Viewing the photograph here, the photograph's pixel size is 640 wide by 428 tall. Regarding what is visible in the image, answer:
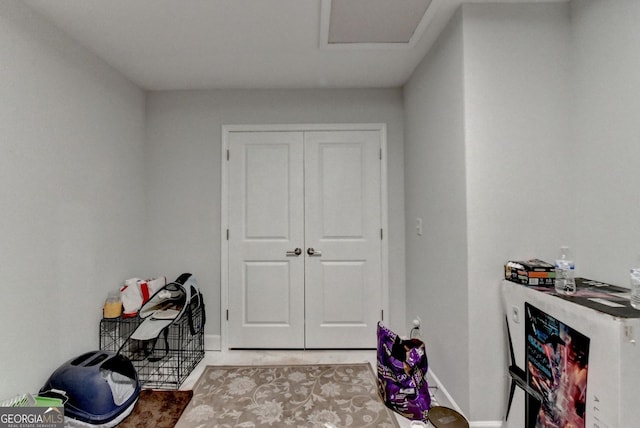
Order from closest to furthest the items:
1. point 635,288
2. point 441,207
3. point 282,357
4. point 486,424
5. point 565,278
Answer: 1. point 635,288
2. point 565,278
3. point 486,424
4. point 441,207
5. point 282,357

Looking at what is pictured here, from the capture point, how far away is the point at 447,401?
6.80 feet

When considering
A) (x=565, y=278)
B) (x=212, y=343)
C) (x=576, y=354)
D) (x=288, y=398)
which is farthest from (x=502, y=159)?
(x=212, y=343)

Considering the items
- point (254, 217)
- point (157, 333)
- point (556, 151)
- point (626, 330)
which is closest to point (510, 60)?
point (556, 151)

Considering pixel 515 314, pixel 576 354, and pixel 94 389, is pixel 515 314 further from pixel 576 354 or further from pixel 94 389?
pixel 94 389

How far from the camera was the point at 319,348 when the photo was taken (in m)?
3.06

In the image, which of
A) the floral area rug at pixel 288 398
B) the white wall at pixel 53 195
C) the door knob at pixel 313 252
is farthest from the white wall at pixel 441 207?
the white wall at pixel 53 195

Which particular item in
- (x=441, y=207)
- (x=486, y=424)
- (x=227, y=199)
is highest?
(x=227, y=199)

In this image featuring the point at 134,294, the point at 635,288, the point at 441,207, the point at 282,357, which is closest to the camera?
the point at 635,288

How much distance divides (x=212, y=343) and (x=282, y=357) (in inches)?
27.8

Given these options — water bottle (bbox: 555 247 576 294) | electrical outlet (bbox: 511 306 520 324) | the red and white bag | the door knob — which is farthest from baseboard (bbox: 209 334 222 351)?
water bottle (bbox: 555 247 576 294)

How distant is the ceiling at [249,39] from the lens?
1.87m

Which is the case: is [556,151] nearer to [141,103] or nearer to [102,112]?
[102,112]

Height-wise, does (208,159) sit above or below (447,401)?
above

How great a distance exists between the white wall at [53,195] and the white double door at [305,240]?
3.26 ft
